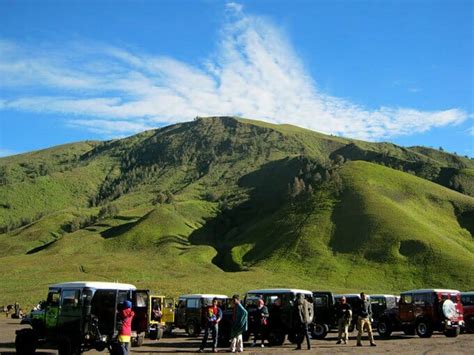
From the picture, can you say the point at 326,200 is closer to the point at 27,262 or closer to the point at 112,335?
the point at 27,262

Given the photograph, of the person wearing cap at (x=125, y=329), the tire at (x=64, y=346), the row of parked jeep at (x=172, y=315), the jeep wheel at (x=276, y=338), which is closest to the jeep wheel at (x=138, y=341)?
the row of parked jeep at (x=172, y=315)

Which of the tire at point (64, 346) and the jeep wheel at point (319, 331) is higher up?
the tire at point (64, 346)

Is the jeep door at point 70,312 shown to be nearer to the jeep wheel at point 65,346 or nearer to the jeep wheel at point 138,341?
the jeep wheel at point 65,346

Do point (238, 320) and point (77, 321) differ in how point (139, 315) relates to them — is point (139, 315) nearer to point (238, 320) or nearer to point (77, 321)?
point (77, 321)

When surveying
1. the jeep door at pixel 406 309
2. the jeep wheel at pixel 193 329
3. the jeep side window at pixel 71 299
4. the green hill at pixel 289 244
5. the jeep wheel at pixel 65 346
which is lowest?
the jeep wheel at pixel 193 329

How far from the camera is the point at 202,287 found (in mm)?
71938

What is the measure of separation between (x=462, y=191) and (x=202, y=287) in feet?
354

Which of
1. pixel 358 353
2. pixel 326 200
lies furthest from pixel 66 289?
pixel 326 200

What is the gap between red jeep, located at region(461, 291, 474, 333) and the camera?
30.7 metres

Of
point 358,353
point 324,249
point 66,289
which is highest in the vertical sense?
point 324,249

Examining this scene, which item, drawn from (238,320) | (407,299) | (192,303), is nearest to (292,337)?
(238,320)

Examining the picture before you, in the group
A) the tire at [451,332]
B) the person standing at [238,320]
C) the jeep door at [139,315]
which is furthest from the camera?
the tire at [451,332]

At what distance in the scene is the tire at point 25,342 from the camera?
695 inches

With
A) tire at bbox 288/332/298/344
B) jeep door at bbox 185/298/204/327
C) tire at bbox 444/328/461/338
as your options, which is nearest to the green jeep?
tire at bbox 288/332/298/344
